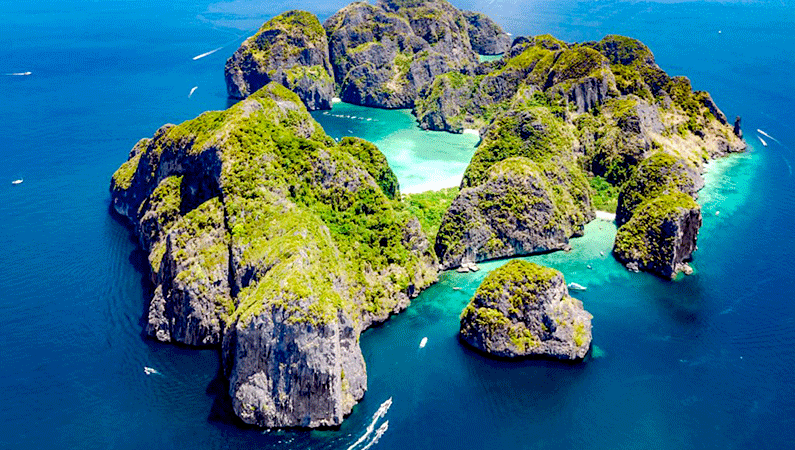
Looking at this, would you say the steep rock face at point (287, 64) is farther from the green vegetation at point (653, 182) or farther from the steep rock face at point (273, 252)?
the green vegetation at point (653, 182)

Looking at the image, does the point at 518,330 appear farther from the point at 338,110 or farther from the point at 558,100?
the point at 338,110

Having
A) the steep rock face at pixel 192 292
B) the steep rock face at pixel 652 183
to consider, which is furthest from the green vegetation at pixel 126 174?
the steep rock face at pixel 652 183

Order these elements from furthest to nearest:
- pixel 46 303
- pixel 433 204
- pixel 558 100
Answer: pixel 558 100 < pixel 433 204 < pixel 46 303

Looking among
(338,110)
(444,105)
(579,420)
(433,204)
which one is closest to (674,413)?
(579,420)

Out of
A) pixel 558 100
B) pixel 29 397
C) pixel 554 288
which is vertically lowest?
pixel 29 397

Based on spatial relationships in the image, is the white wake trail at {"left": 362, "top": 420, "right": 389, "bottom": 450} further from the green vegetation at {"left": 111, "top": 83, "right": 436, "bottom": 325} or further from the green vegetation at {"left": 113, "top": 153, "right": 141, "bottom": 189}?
the green vegetation at {"left": 113, "top": 153, "right": 141, "bottom": 189}

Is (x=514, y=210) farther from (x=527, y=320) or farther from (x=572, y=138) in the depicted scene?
(x=572, y=138)
